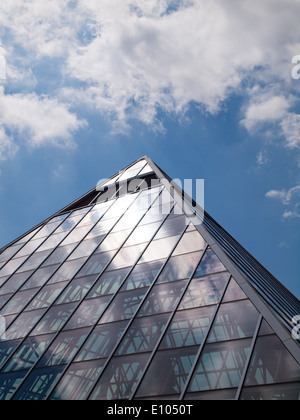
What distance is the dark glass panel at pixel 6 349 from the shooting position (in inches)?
517

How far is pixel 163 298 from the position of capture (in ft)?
40.6

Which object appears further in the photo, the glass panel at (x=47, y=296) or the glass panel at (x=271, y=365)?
the glass panel at (x=47, y=296)

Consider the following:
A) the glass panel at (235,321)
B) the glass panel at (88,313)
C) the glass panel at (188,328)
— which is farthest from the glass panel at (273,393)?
the glass panel at (88,313)

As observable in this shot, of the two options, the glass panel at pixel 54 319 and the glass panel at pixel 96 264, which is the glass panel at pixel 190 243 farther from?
the glass panel at pixel 54 319

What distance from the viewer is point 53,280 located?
16.7m

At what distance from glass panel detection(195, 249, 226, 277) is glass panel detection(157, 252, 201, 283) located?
11.1 inches

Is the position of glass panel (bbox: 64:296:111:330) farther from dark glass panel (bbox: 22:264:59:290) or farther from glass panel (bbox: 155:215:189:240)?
glass panel (bbox: 155:215:189:240)

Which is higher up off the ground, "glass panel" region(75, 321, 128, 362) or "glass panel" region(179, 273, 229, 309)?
"glass panel" region(179, 273, 229, 309)

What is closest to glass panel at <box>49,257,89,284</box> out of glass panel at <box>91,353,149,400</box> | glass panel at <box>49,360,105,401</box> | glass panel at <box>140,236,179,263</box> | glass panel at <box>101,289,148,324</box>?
glass panel at <box>140,236,179,263</box>

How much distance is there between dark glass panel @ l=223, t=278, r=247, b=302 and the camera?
36.5 feet

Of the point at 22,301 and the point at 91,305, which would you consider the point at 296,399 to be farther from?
the point at 22,301

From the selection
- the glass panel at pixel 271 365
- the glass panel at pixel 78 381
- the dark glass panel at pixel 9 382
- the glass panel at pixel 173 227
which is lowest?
the dark glass panel at pixel 9 382

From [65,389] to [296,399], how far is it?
6852mm

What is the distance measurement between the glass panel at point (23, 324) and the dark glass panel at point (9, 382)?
6.14ft
